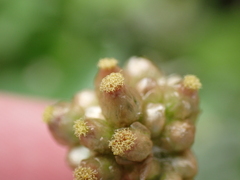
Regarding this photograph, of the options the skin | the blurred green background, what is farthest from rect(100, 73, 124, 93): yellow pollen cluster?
the blurred green background

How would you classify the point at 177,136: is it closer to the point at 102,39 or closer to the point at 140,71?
the point at 140,71

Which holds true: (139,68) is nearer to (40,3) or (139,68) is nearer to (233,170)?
(233,170)

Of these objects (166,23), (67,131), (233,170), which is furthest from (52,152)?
(166,23)

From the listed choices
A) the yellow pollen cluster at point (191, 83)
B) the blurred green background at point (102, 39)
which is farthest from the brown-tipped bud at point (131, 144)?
the blurred green background at point (102, 39)

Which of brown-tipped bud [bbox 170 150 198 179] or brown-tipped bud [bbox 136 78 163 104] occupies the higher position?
brown-tipped bud [bbox 136 78 163 104]

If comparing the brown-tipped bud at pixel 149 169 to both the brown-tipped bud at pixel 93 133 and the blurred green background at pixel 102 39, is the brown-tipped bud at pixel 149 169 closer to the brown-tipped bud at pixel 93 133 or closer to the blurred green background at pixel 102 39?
the brown-tipped bud at pixel 93 133

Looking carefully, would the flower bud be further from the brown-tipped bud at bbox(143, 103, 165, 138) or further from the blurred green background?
the blurred green background

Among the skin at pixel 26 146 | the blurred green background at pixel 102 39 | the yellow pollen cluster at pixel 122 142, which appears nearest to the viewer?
the yellow pollen cluster at pixel 122 142
